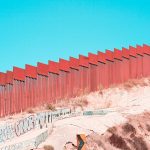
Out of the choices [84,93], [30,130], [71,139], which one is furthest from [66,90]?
[71,139]

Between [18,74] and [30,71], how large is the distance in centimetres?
85

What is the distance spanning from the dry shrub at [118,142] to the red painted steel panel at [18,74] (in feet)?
35.5

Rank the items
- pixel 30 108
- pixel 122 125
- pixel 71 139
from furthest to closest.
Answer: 1. pixel 30 108
2. pixel 122 125
3. pixel 71 139

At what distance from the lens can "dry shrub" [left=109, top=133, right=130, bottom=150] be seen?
17.9 metres

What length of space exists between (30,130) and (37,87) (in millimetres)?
7387

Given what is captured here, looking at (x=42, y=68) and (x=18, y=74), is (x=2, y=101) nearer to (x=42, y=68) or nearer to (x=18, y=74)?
(x=18, y=74)

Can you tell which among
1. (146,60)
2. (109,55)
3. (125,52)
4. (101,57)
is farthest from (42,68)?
(146,60)

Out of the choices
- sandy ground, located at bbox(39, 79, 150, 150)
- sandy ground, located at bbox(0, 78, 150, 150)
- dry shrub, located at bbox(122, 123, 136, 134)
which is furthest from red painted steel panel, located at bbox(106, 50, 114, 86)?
dry shrub, located at bbox(122, 123, 136, 134)

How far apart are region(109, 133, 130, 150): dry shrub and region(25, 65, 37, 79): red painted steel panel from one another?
10.3 metres

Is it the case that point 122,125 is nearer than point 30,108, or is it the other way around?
point 122,125

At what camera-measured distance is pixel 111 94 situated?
94.8 ft

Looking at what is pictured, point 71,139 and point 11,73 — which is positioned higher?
point 11,73

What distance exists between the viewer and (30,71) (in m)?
27.9

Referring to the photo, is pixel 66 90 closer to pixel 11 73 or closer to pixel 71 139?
pixel 11 73
